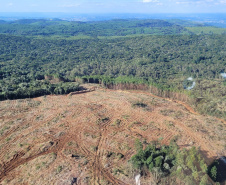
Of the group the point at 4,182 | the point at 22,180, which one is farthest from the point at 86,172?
the point at 4,182

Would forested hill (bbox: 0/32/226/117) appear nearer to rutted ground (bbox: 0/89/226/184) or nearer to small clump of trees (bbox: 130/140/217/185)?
rutted ground (bbox: 0/89/226/184)

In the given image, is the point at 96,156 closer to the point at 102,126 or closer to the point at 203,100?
the point at 102,126

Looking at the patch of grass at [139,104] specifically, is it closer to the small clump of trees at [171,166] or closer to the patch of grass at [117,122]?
the patch of grass at [117,122]

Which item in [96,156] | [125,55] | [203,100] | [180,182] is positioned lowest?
[125,55]

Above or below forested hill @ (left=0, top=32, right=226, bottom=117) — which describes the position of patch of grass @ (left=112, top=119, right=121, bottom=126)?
above

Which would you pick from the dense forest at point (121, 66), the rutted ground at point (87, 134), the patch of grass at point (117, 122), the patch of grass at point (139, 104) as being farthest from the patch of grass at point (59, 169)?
the dense forest at point (121, 66)

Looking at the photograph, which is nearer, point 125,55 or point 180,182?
point 180,182

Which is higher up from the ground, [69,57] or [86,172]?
[86,172]

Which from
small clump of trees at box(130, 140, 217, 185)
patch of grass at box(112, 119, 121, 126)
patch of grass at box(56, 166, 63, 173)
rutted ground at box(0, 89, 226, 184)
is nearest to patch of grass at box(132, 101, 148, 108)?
rutted ground at box(0, 89, 226, 184)
